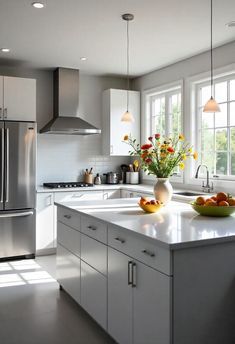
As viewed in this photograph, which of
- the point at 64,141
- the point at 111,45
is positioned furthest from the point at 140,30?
the point at 64,141

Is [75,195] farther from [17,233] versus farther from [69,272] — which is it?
[69,272]

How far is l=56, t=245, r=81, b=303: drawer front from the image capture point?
3012 mm

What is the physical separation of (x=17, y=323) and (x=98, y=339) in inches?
28.3

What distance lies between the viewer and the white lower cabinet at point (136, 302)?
1.88 m

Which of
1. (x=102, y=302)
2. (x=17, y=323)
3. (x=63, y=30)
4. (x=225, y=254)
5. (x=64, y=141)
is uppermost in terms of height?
(x=63, y=30)

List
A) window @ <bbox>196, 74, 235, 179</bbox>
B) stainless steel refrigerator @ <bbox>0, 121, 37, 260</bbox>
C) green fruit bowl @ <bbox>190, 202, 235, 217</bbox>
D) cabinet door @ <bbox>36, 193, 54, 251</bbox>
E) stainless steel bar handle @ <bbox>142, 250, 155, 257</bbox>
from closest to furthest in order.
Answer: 1. stainless steel bar handle @ <bbox>142, 250, 155, 257</bbox>
2. green fruit bowl @ <bbox>190, 202, 235, 217</bbox>
3. window @ <bbox>196, 74, 235, 179</bbox>
4. stainless steel refrigerator @ <bbox>0, 121, 37, 260</bbox>
5. cabinet door @ <bbox>36, 193, 54, 251</bbox>

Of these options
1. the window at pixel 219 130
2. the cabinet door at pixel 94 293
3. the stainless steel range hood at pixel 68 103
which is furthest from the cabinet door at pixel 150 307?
the stainless steel range hood at pixel 68 103

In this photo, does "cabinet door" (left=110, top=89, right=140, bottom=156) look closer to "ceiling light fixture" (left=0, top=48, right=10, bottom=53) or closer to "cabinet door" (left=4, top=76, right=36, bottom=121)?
"cabinet door" (left=4, top=76, right=36, bottom=121)

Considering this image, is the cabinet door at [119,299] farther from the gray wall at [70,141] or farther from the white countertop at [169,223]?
the gray wall at [70,141]

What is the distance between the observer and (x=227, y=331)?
200 centimetres

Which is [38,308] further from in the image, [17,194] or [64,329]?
[17,194]

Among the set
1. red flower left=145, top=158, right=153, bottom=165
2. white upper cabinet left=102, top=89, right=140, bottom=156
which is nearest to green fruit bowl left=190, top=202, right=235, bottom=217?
red flower left=145, top=158, right=153, bottom=165

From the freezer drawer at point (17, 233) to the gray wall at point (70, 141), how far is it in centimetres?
84

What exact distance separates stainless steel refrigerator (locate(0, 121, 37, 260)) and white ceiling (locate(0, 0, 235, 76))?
1.01 m
